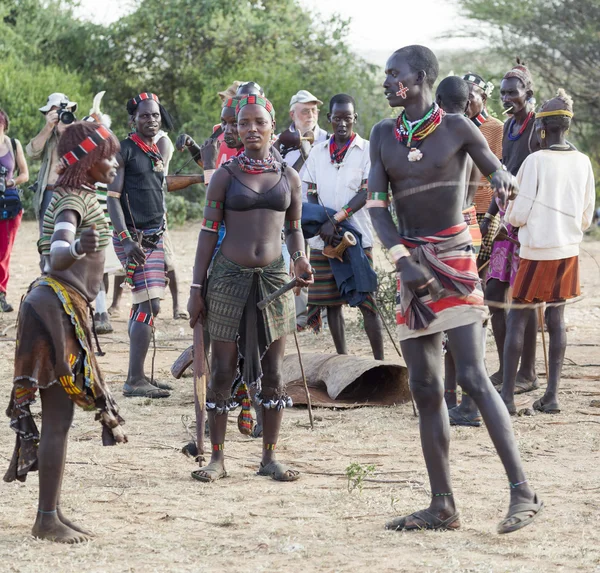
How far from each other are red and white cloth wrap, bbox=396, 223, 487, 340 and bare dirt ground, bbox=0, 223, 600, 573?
35.0 inches

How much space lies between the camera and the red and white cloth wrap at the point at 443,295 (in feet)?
14.2

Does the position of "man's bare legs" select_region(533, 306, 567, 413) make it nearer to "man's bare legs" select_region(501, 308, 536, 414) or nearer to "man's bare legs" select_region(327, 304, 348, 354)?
"man's bare legs" select_region(501, 308, 536, 414)

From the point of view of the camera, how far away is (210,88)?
21.1 m

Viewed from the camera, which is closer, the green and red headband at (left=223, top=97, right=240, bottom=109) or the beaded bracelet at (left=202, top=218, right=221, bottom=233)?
the beaded bracelet at (left=202, top=218, right=221, bottom=233)

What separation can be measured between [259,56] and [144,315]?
50.4ft

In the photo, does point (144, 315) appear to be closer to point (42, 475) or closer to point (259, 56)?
point (42, 475)

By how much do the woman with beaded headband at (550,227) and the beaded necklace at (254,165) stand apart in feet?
6.02

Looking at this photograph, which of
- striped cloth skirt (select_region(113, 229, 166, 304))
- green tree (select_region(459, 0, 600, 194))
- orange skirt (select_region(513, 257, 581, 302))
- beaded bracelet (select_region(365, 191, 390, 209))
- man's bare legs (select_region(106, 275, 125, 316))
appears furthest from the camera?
green tree (select_region(459, 0, 600, 194))

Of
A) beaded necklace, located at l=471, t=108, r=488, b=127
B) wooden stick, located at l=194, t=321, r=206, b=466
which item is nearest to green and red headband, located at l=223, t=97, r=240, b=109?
wooden stick, located at l=194, t=321, r=206, b=466

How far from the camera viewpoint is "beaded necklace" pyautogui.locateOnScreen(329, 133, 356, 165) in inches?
292

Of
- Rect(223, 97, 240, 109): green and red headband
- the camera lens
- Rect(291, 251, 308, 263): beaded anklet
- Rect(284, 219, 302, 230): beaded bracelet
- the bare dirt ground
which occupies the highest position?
the camera lens

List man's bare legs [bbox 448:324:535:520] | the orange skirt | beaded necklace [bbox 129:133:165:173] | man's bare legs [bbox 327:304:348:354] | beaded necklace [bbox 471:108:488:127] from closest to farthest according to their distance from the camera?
man's bare legs [bbox 448:324:535:520] < the orange skirt < beaded necklace [bbox 471:108:488:127] < beaded necklace [bbox 129:133:165:173] < man's bare legs [bbox 327:304:348:354]

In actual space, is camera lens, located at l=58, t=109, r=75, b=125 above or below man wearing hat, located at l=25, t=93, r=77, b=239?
above

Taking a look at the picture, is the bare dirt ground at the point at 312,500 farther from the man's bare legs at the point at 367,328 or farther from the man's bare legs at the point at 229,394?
the man's bare legs at the point at 367,328
